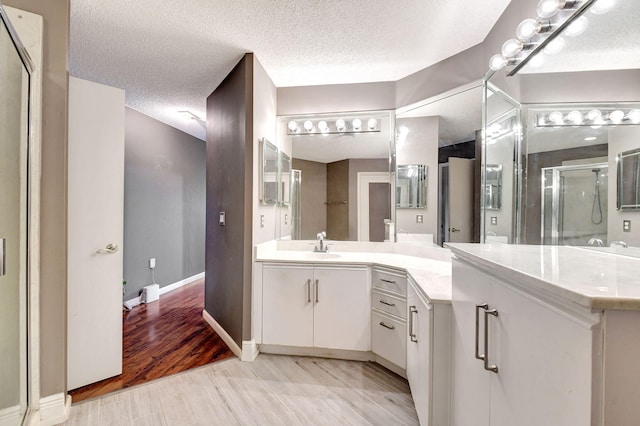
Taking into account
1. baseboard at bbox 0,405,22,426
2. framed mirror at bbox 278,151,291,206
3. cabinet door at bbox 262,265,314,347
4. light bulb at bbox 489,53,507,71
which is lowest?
baseboard at bbox 0,405,22,426

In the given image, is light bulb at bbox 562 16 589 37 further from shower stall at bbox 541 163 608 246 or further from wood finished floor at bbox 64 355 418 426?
wood finished floor at bbox 64 355 418 426

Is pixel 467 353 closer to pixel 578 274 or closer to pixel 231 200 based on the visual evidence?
pixel 578 274

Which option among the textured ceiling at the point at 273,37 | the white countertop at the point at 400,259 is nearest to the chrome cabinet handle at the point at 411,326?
the white countertop at the point at 400,259

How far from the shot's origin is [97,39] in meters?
1.99

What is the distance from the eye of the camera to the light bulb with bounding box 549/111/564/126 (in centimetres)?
130

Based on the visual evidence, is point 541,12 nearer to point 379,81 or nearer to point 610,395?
point 379,81

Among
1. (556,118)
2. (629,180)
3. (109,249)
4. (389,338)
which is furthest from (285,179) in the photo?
(629,180)

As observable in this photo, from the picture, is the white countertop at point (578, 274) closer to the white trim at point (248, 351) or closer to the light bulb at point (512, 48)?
the light bulb at point (512, 48)

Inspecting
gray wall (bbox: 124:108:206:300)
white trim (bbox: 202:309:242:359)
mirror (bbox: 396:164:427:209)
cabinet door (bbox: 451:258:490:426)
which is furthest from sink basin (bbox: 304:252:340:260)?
gray wall (bbox: 124:108:206:300)

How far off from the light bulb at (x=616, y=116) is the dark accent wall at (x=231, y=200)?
6.65 ft

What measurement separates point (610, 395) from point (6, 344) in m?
2.19

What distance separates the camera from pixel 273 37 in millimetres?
1972

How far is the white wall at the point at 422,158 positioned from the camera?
7.41ft

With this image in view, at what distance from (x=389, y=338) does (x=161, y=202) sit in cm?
340
